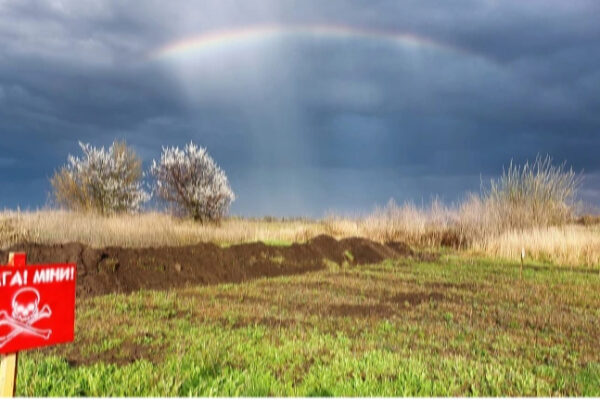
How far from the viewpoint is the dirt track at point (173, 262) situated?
1010 centimetres

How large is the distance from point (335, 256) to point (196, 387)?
11038 millimetres

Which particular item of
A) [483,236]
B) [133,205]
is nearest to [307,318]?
[483,236]

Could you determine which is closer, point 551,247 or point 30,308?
point 30,308

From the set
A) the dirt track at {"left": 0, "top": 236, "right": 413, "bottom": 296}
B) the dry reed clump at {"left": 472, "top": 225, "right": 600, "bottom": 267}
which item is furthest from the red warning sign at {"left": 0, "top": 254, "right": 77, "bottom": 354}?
the dry reed clump at {"left": 472, "top": 225, "right": 600, "bottom": 267}

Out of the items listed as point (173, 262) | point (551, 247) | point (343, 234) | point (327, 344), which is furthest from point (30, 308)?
point (343, 234)

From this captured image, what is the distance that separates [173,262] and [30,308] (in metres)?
8.19

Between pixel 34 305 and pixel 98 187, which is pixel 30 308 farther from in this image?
pixel 98 187

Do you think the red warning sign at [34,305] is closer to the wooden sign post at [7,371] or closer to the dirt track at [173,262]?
the wooden sign post at [7,371]

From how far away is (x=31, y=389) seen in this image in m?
4.48

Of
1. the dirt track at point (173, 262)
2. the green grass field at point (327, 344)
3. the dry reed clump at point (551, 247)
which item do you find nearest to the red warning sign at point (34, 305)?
the green grass field at point (327, 344)

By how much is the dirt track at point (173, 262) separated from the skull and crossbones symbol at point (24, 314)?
20.0 ft

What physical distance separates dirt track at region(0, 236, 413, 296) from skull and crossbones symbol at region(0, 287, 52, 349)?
6.10 meters

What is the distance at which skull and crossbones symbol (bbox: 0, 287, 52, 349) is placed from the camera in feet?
11.4

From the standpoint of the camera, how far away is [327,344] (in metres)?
5.93
